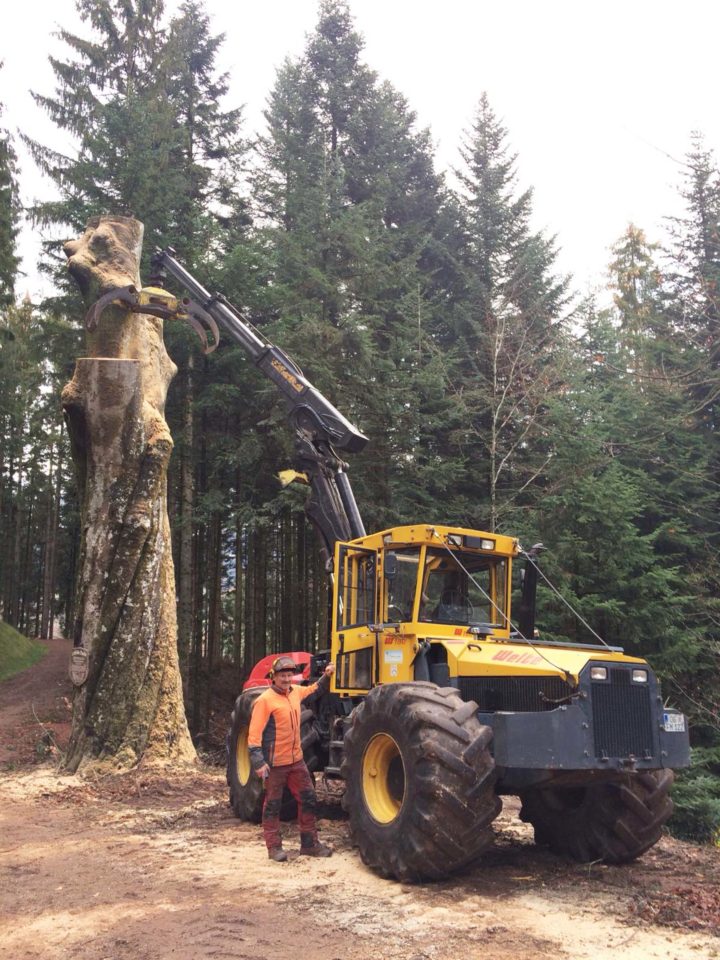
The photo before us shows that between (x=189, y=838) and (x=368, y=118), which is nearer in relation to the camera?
(x=189, y=838)

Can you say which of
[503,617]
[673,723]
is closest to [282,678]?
[503,617]

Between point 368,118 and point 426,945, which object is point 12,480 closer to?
point 368,118

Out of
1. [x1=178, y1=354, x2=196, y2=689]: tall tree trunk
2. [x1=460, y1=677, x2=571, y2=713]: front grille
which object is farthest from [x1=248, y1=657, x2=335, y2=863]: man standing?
[x1=178, y1=354, x2=196, y2=689]: tall tree trunk

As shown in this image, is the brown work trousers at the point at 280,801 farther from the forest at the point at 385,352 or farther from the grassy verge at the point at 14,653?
the grassy verge at the point at 14,653

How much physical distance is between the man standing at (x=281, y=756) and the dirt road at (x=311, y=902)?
215 mm

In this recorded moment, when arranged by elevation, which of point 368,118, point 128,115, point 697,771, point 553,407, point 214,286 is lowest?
point 697,771

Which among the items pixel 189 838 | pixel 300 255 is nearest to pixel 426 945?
pixel 189 838

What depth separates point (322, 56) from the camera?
2427cm

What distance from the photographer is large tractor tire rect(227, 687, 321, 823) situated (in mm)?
8555

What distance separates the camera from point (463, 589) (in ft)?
26.2

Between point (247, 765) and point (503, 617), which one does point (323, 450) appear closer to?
point (503, 617)

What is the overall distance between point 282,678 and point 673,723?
320 cm

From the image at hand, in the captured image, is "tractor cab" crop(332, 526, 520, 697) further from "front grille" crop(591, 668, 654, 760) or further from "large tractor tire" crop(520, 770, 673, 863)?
"large tractor tire" crop(520, 770, 673, 863)

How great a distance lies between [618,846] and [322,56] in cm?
2326
